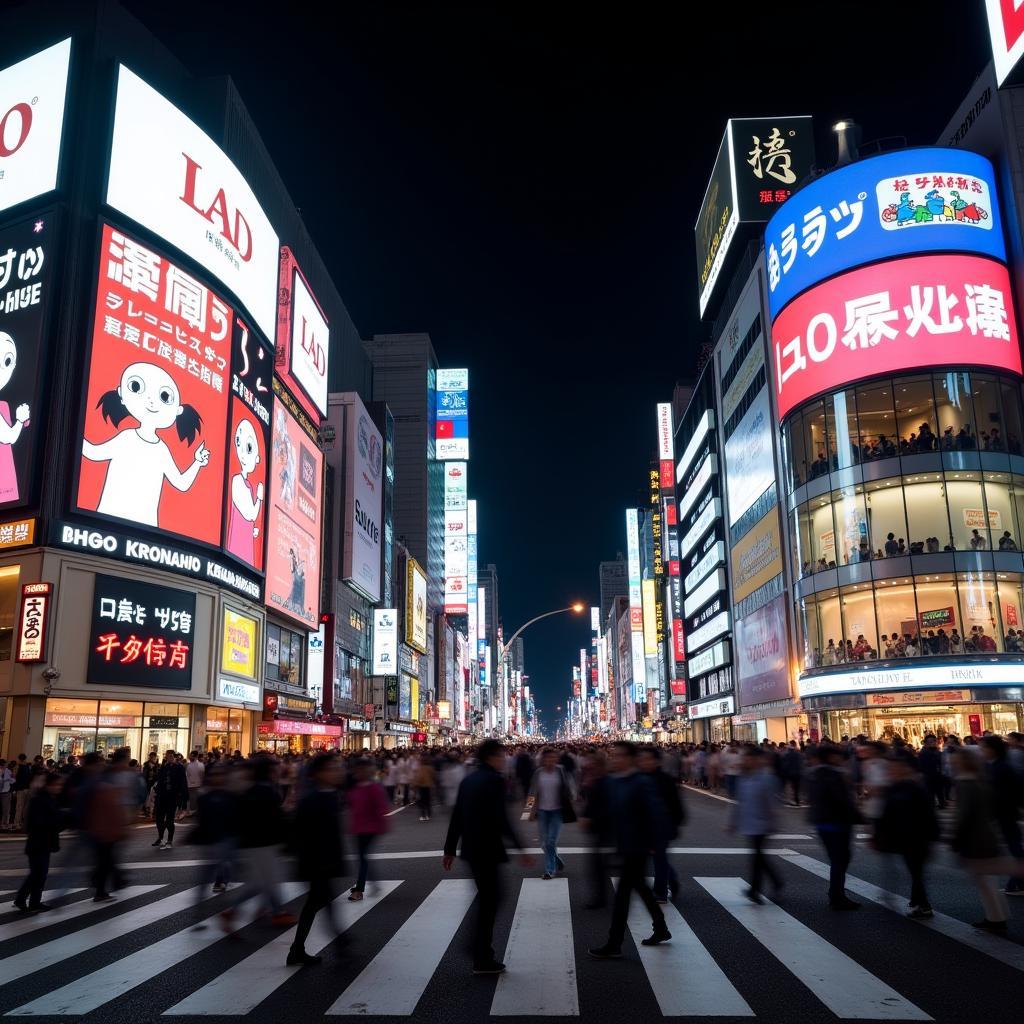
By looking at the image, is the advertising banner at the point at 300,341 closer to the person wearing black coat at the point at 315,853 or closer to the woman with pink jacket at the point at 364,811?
the woman with pink jacket at the point at 364,811

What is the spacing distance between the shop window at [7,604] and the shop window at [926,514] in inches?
1253

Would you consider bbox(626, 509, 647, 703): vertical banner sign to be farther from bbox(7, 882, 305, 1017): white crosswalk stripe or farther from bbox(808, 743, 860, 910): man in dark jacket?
bbox(7, 882, 305, 1017): white crosswalk stripe

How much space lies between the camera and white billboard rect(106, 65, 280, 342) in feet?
104

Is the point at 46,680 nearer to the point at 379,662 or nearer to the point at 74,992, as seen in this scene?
the point at 74,992

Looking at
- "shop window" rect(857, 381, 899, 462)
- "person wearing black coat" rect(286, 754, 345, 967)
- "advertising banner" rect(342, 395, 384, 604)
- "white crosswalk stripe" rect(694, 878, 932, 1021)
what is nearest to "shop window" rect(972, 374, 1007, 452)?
"shop window" rect(857, 381, 899, 462)

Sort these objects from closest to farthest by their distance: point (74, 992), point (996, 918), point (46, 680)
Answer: point (74, 992) → point (996, 918) → point (46, 680)

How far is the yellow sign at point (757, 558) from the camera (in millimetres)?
47438

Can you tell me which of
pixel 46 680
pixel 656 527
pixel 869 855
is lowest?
pixel 869 855

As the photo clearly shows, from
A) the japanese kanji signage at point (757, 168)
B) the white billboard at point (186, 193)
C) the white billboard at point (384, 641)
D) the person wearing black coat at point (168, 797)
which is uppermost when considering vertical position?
the japanese kanji signage at point (757, 168)

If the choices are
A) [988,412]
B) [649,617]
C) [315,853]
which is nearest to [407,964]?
[315,853]

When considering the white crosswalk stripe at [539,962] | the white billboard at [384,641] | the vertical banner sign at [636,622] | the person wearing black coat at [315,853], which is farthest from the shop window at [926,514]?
the vertical banner sign at [636,622]

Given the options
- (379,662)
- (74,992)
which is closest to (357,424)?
(379,662)

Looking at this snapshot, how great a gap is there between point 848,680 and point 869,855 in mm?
23334

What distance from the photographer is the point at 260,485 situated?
39750 mm
